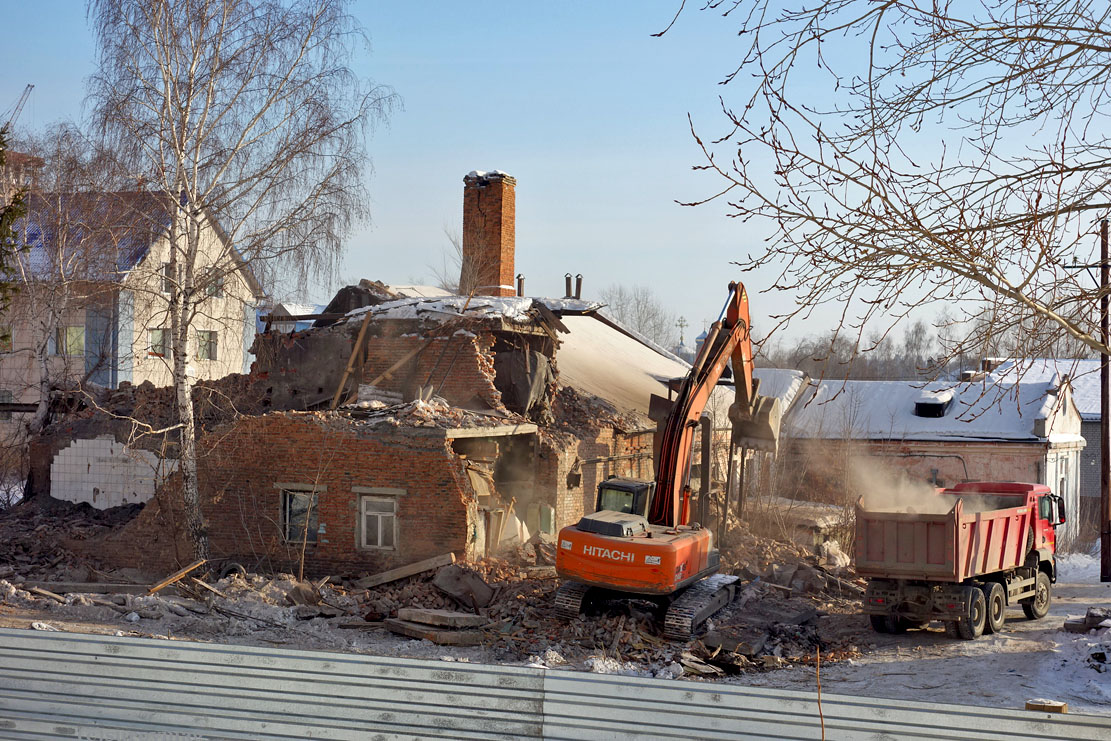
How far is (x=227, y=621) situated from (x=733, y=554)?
443 inches

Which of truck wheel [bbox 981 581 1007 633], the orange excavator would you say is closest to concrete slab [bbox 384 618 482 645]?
the orange excavator

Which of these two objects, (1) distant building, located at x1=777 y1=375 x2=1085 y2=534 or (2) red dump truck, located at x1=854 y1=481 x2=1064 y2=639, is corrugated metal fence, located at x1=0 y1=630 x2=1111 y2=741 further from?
(1) distant building, located at x1=777 y1=375 x2=1085 y2=534

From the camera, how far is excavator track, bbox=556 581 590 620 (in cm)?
1423

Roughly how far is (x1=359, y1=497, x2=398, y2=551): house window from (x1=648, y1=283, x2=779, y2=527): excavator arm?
4.74m

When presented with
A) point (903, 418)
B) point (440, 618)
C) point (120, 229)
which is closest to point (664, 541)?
point (440, 618)

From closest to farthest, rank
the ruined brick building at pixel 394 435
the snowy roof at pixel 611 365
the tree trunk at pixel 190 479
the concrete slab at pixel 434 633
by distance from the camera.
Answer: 1. the concrete slab at pixel 434 633
2. the tree trunk at pixel 190 479
3. the ruined brick building at pixel 394 435
4. the snowy roof at pixel 611 365

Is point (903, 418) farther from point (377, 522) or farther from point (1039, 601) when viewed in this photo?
point (377, 522)

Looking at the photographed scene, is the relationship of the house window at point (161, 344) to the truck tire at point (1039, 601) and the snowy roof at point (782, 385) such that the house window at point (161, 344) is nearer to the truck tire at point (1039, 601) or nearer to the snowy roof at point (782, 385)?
the truck tire at point (1039, 601)

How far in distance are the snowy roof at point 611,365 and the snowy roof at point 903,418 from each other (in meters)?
8.50

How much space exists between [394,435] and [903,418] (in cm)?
2521

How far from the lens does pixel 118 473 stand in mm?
21062

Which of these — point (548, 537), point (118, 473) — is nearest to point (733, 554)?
point (548, 537)

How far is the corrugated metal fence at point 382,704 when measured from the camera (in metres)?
4.34

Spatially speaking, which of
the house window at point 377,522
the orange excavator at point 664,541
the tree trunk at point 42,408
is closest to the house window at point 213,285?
the house window at point 377,522
